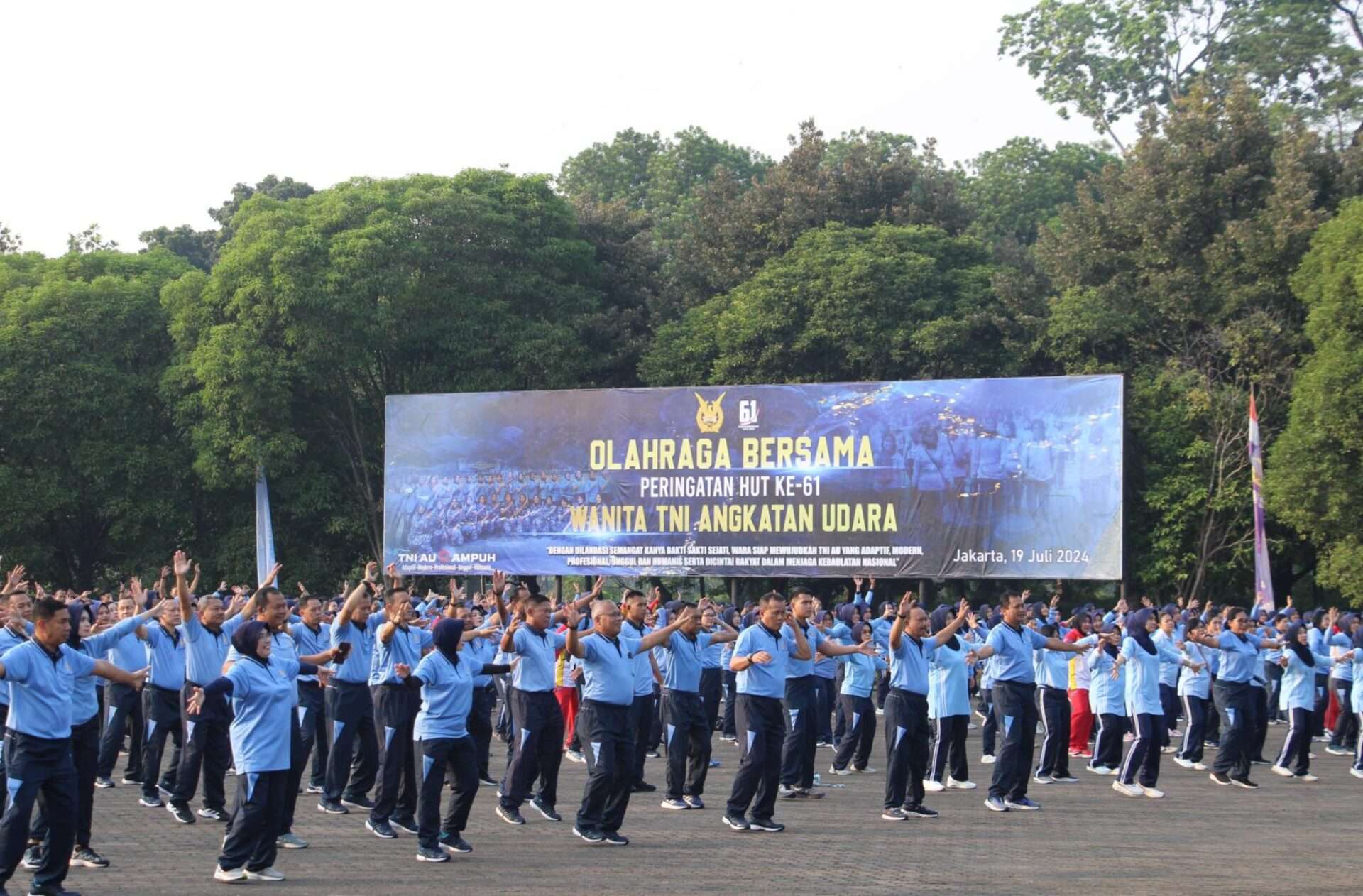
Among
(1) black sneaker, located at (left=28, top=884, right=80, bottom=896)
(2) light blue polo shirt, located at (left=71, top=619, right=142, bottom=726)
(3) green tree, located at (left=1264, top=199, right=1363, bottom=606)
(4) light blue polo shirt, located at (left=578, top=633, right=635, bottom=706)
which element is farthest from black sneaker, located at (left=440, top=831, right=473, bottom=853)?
(3) green tree, located at (left=1264, top=199, right=1363, bottom=606)

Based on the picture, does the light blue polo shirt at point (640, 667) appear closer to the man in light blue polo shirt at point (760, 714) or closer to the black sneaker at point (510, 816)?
the man in light blue polo shirt at point (760, 714)

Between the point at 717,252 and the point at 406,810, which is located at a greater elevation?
the point at 717,252

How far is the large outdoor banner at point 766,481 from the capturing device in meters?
26.7

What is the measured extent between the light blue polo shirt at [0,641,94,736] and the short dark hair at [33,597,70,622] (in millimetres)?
149

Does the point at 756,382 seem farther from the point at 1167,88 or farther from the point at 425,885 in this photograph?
the point at 425,885

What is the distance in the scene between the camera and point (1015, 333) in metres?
33.3

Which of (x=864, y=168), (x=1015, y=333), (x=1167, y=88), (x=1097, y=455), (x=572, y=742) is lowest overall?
(x=572, y=742)

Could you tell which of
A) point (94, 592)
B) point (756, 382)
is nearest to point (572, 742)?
point (756, 382)

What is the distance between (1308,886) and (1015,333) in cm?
2370

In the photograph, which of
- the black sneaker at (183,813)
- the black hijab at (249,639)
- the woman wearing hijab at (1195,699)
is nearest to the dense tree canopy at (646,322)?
the woman wearing hijab at (1195,699)

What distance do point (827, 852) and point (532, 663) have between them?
2.57 m

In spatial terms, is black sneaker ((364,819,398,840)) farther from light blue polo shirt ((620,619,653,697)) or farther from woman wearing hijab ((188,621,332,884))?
light blue polo shirt ((620,619,653,697))

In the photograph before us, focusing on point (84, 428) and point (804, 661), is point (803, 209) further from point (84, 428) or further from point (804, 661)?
point (804, 661)

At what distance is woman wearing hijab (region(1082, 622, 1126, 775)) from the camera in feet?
53.8
